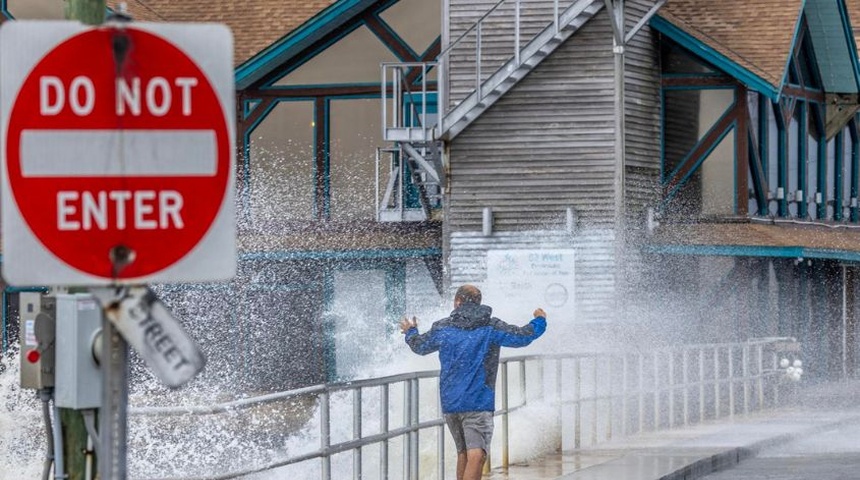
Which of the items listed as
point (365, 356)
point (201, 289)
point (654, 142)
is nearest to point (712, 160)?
point (654, 142)

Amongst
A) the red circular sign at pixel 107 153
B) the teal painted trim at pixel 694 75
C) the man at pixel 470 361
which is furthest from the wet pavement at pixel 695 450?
the red circular sign at pixel 107 153

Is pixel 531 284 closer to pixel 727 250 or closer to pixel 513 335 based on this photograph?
pixel 727 250

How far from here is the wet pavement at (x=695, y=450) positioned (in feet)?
53.9

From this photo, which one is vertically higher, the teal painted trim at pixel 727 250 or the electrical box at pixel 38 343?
the teal painted trim at pixel 727 250

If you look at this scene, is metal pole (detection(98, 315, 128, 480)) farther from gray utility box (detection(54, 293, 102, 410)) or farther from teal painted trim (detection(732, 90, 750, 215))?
teal painted trim (detection(732, 90, 750, 215))

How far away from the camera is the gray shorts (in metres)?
14.1

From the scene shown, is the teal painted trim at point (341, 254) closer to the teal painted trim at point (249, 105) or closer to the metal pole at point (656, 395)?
the teal painted trim at point (249, 105)

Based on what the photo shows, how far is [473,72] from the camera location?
3073 centimetres

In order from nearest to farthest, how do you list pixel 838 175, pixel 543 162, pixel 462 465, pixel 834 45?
pixel 462 465, pixel 543 162, pixel 834 45, pixel 838 175

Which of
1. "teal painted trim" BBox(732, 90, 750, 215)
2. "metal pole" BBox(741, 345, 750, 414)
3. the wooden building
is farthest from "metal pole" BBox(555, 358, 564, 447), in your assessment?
"teal painted trim" BBox(732, 90, 750, 215)

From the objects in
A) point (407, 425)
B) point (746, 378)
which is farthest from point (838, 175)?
point (407, 425)

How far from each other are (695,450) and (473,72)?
1298 centimetres

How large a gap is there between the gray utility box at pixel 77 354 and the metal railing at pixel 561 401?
8.19 ft

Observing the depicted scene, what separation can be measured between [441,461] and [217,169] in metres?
10.5
